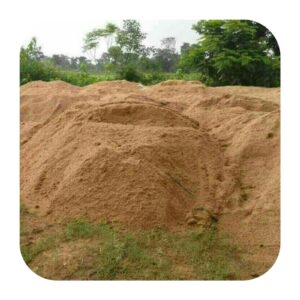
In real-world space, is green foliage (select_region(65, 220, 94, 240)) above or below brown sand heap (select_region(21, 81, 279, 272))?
below

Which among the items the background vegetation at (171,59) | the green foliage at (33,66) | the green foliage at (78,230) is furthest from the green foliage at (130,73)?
the green foliage at (78,230)

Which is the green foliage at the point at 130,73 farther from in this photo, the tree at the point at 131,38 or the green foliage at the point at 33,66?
the green foliage at the point at 33,66

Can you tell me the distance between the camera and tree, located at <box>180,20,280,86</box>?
5090 mm

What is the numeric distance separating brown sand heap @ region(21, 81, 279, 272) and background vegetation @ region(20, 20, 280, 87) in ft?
1.08

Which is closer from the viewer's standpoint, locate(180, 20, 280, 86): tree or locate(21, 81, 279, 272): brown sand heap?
locate(21, 81, 279, 272): brown sand heap

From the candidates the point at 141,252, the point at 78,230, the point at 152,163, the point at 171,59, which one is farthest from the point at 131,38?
the point at 141,252

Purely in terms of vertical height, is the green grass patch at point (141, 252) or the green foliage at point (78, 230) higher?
the green foliage at point (78, 230)

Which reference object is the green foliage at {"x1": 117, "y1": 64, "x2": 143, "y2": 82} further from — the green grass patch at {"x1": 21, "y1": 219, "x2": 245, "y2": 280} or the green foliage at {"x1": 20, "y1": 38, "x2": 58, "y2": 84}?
the green grass patch at {"x1": 21, "y1": 219, "x2": 245, "y2": 280}

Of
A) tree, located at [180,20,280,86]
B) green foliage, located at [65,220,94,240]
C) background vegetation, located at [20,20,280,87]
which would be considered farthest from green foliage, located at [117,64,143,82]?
green foliage, located at [65,220,94,240]

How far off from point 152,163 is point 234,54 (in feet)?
6.71

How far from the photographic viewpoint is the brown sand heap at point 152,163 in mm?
3949

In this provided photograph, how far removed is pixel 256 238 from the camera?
12.8 feet

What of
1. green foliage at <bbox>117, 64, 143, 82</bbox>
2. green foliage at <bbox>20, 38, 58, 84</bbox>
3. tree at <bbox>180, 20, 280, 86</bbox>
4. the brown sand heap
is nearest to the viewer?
the brown sand heap

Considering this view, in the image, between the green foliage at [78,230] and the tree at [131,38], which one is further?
the tree at [131,38]
